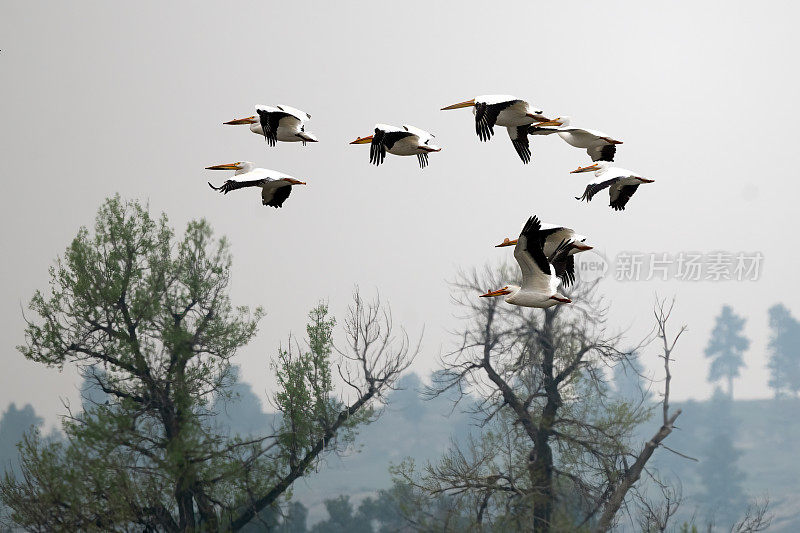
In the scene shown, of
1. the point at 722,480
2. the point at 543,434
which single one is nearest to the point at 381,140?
the point at 543,434

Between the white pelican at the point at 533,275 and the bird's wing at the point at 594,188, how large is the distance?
62cm

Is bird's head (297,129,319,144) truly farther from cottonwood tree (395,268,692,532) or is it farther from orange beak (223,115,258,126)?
cottonwood tree (395,268,692,532)

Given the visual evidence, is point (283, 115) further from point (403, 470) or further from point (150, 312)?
point (150, 312)

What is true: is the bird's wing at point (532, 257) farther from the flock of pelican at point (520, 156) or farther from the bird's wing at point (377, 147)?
the bird's wing at point (377, 147)

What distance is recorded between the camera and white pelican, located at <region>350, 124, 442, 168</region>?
24.1 ft

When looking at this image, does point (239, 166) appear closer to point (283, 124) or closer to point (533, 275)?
point (283, 124)

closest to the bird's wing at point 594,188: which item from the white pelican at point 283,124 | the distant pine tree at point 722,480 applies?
the white pelican at point 283,124

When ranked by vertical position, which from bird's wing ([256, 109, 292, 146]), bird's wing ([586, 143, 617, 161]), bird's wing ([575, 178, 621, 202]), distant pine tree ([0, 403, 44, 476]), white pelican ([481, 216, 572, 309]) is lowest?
distant pine tree ([0, 403, 44, 476])

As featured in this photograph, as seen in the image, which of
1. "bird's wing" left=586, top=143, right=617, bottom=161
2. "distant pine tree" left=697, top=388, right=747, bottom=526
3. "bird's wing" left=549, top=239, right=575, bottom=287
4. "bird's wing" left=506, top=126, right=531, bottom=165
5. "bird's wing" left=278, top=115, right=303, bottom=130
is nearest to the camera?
"bird's wing" left=549, top=239, right=575, bottom=287

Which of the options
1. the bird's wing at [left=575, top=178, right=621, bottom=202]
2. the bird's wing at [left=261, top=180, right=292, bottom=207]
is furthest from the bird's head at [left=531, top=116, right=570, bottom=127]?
the bird's wing at [left=261, top=180, right=292, bottom=207]

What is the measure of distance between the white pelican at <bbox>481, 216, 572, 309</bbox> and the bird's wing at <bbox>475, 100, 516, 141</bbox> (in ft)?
3.84

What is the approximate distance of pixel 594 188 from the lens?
23.3 ft

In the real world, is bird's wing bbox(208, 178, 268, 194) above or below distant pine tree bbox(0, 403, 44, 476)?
above

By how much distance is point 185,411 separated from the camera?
50.6 ft
